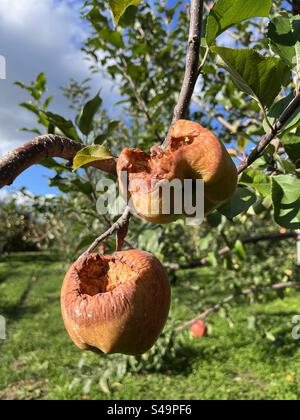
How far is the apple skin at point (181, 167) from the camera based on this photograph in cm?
71

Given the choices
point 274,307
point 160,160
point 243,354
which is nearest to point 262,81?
point 160,160

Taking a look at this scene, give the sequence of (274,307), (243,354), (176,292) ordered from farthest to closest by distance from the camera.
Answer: (176,292) → (274,307) → (243,354)

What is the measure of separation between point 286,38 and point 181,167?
438mm

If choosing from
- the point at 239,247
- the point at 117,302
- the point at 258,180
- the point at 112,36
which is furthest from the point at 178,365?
the point at 117,302

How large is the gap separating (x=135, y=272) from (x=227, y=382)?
4.37m

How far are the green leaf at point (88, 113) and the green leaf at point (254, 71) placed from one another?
542mm

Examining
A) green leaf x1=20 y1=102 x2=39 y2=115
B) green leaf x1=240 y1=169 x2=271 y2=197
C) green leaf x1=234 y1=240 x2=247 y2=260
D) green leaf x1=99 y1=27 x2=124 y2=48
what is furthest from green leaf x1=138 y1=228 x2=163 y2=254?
green leaf x1=240 y1=169 x2=271 y2=197

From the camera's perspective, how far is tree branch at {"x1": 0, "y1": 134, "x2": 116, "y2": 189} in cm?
54

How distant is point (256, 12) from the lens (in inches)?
32.5

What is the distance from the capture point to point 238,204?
1023 mm

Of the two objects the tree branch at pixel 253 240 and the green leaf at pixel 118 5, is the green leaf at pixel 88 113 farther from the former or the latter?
the tree branch at pixel 253 240

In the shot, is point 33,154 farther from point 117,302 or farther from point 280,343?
point 280,343
